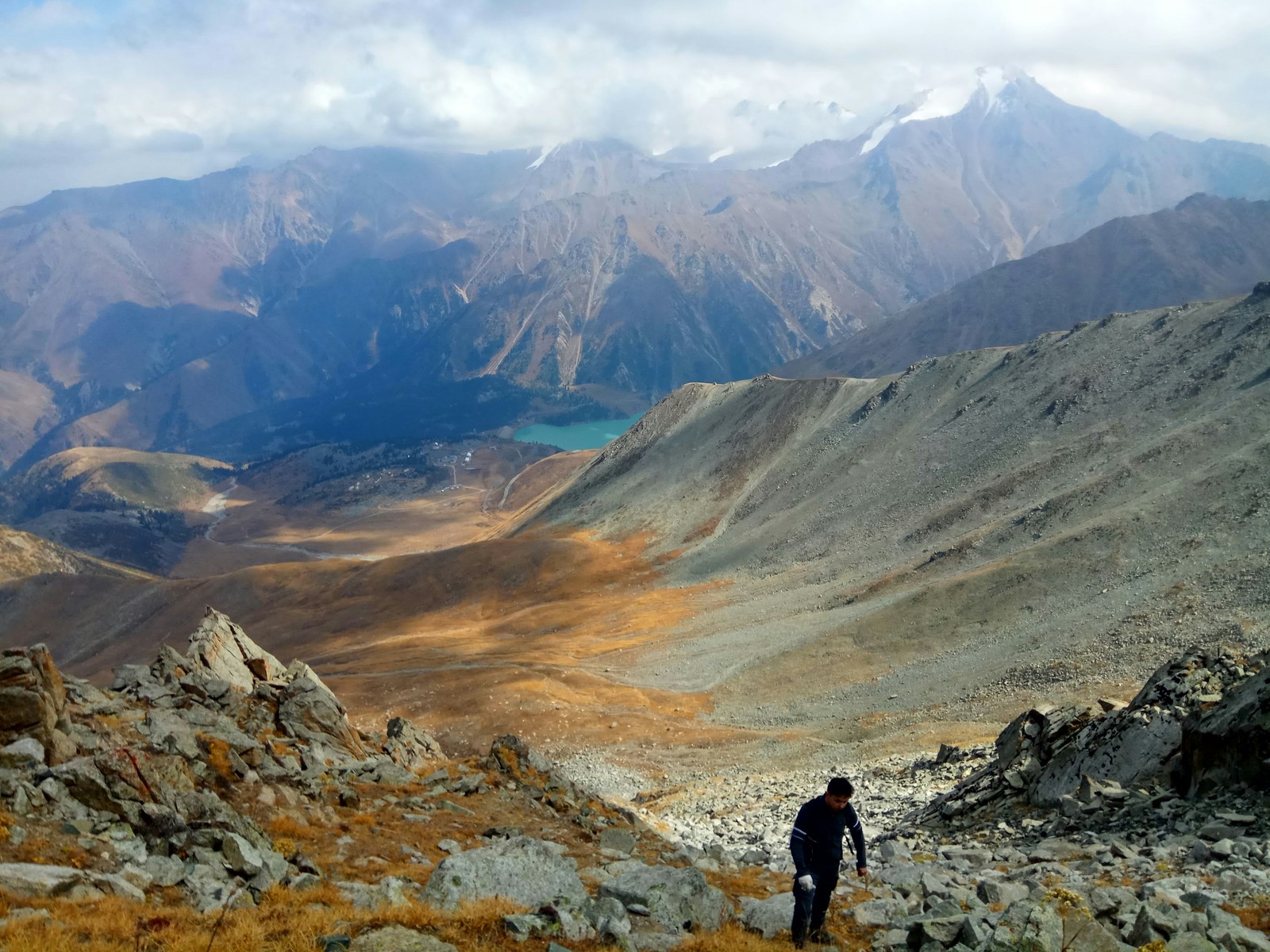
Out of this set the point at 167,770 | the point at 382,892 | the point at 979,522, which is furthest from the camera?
the point at 979,522

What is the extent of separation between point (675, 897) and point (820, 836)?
7.98 feet

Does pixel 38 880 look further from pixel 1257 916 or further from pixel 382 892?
pixel 1257 916

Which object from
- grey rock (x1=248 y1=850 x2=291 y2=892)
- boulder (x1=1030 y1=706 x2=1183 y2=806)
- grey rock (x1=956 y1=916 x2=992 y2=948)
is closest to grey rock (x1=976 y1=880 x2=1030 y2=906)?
grey rock (x1=956 y1=916 x2=992 y2=948)

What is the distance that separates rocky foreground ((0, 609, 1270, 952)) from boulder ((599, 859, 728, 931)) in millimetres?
46

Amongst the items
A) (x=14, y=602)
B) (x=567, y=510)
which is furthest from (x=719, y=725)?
(x=14, y=602)

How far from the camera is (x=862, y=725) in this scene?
4403 cm

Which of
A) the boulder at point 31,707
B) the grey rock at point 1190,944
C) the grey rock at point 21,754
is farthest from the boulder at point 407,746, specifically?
the grey rock at point 1190,944

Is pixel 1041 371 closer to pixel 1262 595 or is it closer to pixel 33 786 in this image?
pixel 1262 595

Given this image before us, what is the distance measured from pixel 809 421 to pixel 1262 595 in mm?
67841

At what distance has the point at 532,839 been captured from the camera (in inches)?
707

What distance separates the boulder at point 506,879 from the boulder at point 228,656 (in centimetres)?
1608

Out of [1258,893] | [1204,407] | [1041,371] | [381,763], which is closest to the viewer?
[1258,893]

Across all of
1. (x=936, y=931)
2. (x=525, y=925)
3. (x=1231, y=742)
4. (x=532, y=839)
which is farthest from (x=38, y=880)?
(x=1231, y=742)

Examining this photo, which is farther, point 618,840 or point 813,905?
point 618,840
